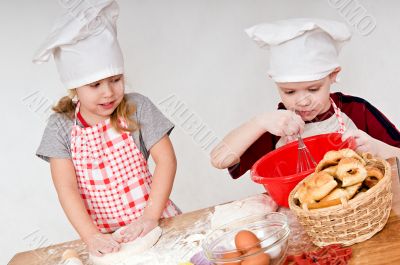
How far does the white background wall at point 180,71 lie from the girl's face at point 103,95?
29.6 inches

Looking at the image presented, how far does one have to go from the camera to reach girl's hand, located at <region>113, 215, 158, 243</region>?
4.90ft

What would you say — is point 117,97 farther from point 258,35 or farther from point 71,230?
point 71,230

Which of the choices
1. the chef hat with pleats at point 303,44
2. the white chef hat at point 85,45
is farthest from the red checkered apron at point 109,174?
the chef hat with pleats at point 303,44

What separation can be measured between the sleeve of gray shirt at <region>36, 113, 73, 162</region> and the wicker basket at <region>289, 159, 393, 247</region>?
0.83 meters

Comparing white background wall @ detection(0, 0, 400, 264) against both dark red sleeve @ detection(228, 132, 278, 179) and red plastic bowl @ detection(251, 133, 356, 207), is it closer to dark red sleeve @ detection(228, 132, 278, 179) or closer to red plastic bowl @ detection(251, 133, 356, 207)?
dark red sleeve @ detection(228, 132, 278, 179)

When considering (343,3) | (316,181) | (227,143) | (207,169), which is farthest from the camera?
(207,169)

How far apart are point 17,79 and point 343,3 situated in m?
1.41

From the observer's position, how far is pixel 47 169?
2.56m

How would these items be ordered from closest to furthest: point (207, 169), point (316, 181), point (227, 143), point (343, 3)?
point (316, 181) < point (227, 143) < point (343, 3) < point (207, 169)

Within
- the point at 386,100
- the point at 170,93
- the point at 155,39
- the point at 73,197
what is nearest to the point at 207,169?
the point at 170,93

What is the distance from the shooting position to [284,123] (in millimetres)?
1499

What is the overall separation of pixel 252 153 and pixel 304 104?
257 millimetres

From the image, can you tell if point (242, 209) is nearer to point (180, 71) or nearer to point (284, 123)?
point (284, 123)

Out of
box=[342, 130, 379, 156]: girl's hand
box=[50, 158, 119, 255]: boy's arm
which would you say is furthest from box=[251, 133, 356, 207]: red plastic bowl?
box=[50, 158, 119, 255]: boy's arm
